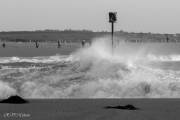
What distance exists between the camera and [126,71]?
51.2ft

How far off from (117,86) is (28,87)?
289 centimetres

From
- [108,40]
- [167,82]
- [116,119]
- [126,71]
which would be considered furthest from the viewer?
[108,40]

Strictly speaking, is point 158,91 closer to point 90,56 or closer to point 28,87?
point 28,87

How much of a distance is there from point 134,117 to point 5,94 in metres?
7.08

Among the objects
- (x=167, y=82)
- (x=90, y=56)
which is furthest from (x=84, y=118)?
(x=90, y=56)

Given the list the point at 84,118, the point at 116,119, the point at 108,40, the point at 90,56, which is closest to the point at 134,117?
the point at 116,119

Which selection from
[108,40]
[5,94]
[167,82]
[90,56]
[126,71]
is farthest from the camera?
[108,40]

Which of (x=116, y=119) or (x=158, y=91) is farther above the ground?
(x=116, y=119)

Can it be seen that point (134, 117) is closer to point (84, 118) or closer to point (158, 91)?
point (84, 118)

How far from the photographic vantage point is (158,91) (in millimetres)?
13250

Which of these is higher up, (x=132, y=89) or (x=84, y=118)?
(x=84, y=118)

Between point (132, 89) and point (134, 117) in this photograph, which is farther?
point (132, 89)

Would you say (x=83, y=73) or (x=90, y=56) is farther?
(x=90, y=56)

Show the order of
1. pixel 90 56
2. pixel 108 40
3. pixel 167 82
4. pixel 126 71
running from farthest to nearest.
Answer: pixel 108 40, pixel 90 56, pixel 126 71, pixel 167 82
